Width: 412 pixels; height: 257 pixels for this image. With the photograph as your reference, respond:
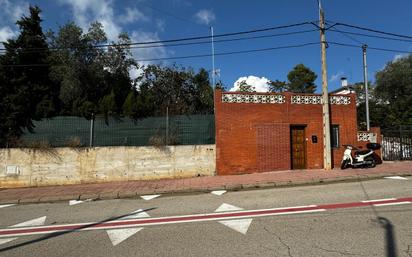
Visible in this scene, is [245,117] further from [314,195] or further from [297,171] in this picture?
[314,195]

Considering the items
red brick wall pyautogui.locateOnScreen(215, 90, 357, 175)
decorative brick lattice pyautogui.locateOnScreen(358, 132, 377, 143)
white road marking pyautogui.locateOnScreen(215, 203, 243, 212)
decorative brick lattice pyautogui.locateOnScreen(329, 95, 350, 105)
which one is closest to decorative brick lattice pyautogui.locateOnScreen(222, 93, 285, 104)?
red brick wall pyautogui.locateOnScreen(215, 90, 357, 175)

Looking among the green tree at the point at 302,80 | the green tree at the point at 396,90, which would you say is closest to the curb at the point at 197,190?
the green tree at the point at 396,90

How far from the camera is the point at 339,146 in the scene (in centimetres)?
1407

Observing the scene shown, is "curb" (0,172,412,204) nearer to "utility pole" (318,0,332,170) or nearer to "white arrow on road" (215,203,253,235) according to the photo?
"utility pole" (318,0,332,170)

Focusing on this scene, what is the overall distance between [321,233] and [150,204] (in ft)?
15.6

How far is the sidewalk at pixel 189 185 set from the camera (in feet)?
33.0

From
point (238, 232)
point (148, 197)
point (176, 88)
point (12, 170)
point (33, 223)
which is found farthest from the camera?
point (176, 88)

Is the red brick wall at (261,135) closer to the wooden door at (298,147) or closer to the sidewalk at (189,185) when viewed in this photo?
the wooden door at (298,147)

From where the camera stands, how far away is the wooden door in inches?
538

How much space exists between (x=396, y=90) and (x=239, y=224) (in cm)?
3892

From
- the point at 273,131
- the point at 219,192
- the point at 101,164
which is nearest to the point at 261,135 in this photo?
the point at 273,131

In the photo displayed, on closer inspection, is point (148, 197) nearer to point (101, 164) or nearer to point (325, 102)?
point (101, 164)

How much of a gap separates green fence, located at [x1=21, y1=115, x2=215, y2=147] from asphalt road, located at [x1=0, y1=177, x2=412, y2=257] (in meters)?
4.57

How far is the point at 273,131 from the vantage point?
44.0ft
